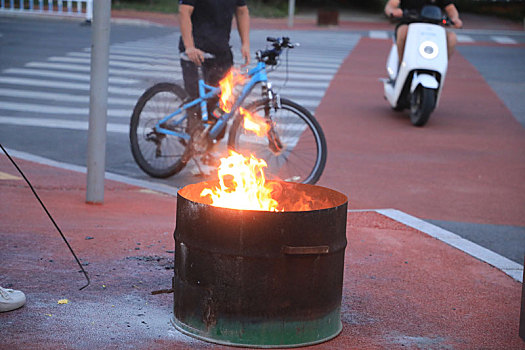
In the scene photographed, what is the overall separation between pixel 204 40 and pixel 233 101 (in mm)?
622

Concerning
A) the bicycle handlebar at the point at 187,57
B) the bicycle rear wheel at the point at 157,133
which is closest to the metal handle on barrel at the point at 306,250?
the bicycle handlebar at the point at 187,57

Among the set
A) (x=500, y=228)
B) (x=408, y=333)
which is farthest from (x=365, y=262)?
(x=500, y=228)

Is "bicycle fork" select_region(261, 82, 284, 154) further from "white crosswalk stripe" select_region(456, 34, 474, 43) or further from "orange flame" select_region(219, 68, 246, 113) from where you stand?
"white crosswalk stripe" select_region(456, 34, 474, 43)

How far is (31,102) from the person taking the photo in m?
11.8

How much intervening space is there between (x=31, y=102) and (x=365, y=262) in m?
7.90

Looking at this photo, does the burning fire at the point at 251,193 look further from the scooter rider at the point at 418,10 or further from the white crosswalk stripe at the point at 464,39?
the white crosswalk stripe at the point at 464,39

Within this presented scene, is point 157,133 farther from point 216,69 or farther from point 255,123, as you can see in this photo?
point 255,123

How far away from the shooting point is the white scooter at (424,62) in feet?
35.2

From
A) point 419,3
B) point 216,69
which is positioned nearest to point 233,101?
point 216,69

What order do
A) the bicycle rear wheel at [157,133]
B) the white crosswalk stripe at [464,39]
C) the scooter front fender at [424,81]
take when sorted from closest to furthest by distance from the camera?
1. the bicycle rear wheel at [157,133]
2. the scooter front fender at [424,81]
3. the white crosswalk stripe at [464,39]

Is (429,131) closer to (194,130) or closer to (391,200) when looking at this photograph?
(391,200)

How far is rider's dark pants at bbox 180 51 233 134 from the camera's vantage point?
7278 mm

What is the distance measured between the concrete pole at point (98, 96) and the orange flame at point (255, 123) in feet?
4.37

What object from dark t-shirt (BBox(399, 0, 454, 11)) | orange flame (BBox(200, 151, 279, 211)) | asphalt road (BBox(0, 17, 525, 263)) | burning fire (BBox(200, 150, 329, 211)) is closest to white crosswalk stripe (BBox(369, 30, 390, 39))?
asphalt road (BBox(0, 17, 525, 263))
